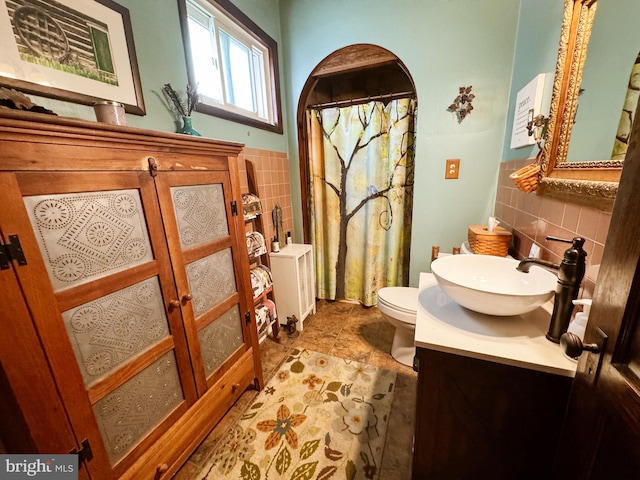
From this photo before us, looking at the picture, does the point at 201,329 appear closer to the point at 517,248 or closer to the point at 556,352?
the point at 556,352

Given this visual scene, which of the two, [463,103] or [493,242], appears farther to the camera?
[463,103]

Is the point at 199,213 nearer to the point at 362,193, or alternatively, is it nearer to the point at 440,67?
the point at 362,193

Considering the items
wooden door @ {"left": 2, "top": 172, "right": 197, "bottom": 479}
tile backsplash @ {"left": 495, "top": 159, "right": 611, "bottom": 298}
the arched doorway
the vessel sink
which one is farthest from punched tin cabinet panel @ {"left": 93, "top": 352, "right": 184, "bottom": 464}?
the arched doorway

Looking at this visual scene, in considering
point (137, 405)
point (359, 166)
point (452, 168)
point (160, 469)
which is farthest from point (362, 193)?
point (160, 469)

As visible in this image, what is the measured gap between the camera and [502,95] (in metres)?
1.58

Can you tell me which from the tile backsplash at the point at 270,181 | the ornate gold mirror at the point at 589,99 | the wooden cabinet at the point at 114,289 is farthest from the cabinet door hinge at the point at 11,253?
A: the ornate gold mirror at the point at 589,99

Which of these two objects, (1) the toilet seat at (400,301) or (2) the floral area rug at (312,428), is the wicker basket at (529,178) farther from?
(2) the floral area rug at (312,428)

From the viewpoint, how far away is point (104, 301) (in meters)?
0.74

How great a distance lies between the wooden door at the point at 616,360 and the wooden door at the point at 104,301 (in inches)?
47.1

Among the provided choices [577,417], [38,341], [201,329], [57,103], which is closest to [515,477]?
[577,417]

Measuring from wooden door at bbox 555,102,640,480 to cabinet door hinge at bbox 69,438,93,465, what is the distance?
1242 millimetres

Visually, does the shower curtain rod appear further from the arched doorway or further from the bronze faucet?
the bronze faucet

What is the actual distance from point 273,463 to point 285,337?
2.98 ft

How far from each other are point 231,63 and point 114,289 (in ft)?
5.44
